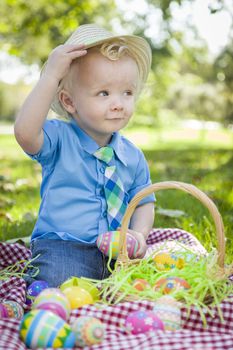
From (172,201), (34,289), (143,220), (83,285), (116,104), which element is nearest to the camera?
(83,285)

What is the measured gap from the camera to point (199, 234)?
339cm

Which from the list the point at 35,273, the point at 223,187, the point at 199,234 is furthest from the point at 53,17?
the point at 35,273

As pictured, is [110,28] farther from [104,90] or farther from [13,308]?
[13,308]

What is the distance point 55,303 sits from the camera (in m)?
1.83

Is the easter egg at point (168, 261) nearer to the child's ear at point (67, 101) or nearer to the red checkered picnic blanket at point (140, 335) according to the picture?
the red checkered picnic blanket at point (140, 335)

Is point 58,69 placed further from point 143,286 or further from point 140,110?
point 140,110

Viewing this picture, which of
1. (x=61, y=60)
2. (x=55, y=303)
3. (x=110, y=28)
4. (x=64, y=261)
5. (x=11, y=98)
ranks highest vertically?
(x=61, y=60)

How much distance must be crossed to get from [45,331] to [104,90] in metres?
1.23

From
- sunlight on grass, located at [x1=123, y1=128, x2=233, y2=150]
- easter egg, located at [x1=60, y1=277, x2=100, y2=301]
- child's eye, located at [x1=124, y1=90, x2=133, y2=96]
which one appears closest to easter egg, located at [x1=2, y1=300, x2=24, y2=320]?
easter egg, located at [x1=60, y1=277, x2=100, y2=301]

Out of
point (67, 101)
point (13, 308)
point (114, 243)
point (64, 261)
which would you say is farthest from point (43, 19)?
point (13, 308)

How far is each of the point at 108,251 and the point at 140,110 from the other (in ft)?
46.3

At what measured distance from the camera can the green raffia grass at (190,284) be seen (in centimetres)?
198

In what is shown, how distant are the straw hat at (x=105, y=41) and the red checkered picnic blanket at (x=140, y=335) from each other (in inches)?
43.3

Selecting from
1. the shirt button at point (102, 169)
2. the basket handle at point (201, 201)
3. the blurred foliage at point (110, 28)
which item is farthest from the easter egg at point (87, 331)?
the blurred foliage at point (110, 28)
